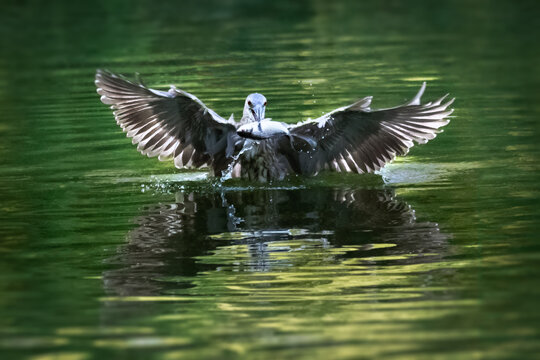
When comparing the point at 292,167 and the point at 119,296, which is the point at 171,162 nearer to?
the point at 292,167

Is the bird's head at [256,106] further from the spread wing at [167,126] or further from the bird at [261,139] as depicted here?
the spread wing at [167,126]

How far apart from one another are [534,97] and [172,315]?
27.5 ft

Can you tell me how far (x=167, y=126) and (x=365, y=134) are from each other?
1625 mm

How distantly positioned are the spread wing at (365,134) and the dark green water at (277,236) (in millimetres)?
204

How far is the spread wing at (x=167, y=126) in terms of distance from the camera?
32.0 ft

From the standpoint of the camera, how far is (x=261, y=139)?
9.39 metres

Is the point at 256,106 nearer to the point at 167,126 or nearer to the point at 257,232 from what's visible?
the point at 167,126

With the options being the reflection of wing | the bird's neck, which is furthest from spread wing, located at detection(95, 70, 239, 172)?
the reflection of wing

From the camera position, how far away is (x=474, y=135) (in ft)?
37.5

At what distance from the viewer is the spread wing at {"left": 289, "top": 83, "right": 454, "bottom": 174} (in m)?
9.57

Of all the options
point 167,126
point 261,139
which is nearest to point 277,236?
point 261,139

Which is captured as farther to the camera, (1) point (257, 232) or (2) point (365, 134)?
(2) point (365, 134)

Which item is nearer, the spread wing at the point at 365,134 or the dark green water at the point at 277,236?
the dark green water at the point at 277,236

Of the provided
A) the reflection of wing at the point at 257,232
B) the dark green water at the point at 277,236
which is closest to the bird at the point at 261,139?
the dark green water at the point at 277,236
